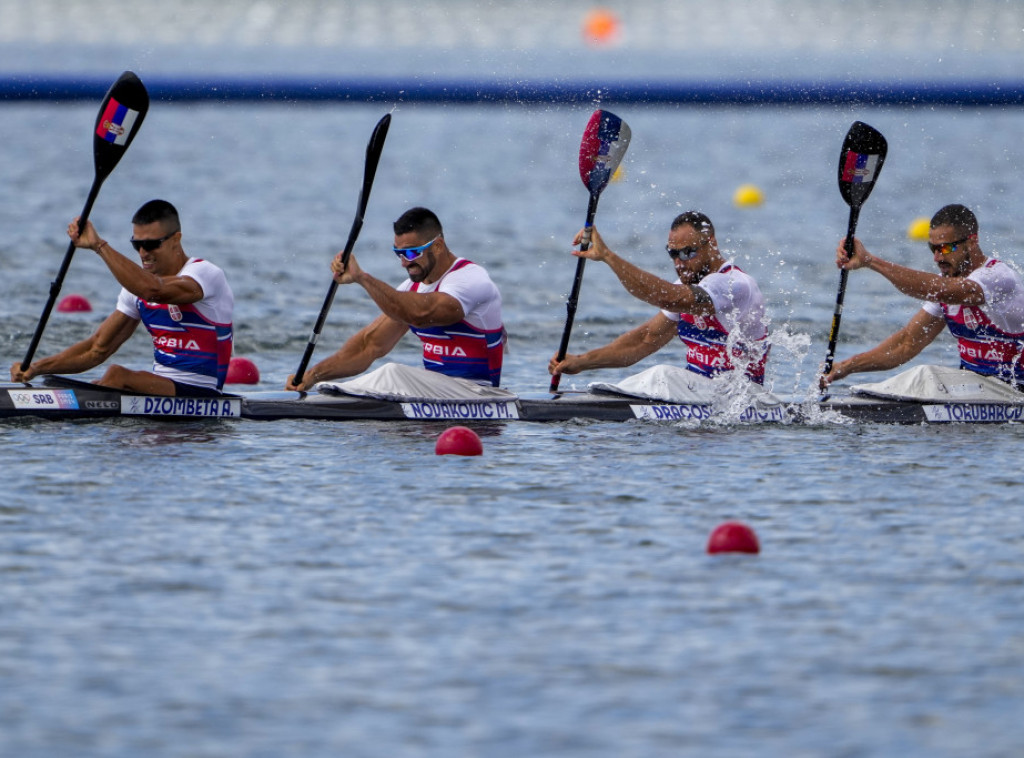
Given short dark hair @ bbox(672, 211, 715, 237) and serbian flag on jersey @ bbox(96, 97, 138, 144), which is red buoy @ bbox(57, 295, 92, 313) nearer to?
serbian flag on jersey @ bbox(96, 97, 138, 144)

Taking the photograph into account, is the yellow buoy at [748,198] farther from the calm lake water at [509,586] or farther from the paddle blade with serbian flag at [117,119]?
the paddle blade with serbian flag at [117,119]

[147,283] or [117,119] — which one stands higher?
[117,119]

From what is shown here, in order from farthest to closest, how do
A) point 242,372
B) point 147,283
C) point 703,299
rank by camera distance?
point 242,372, point 703,299, point 147,283

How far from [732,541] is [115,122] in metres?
5.53

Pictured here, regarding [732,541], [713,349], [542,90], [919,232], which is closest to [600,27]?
[542,90]

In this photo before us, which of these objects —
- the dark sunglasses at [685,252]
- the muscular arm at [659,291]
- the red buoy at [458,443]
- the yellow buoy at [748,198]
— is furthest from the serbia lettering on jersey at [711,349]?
the yellow buoy at [748,198]


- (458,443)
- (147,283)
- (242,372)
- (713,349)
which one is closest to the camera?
(458,443)

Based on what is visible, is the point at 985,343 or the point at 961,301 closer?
the point at 961,301

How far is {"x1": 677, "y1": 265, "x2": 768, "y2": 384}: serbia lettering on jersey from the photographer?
11.0 m

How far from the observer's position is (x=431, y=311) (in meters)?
10.7

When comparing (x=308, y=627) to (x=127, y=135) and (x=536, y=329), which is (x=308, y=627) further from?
(x=536, y=329)

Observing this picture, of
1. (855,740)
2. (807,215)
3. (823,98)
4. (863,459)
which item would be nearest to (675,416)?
(863,459)

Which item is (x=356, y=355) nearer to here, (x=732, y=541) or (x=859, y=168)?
(x=859, y=168)

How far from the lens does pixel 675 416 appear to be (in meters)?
11.2
